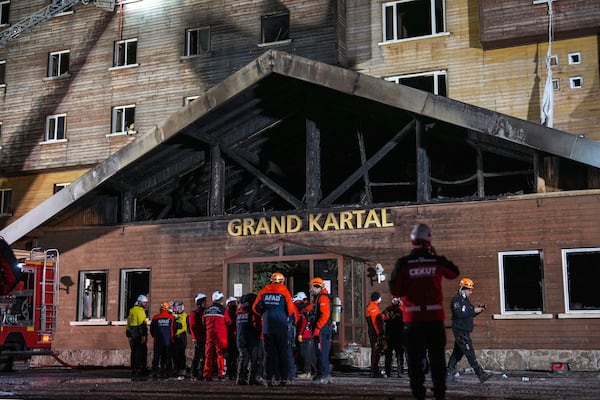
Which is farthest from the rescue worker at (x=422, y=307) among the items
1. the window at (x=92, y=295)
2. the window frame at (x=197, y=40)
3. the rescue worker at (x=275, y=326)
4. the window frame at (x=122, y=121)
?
the window frame at (x=122, y=121)

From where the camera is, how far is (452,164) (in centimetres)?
2116

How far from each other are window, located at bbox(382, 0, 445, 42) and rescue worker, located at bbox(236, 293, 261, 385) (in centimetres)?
1529

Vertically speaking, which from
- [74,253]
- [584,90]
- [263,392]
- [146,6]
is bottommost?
[263,392]

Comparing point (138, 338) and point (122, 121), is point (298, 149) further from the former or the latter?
point (122, 121)

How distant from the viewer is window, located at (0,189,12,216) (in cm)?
3243

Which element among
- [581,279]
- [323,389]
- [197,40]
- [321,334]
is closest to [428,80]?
[197,40]

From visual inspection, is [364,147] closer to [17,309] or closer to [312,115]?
[312,115]

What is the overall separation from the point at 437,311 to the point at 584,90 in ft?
59.0

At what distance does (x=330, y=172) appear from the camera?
76.3 ft

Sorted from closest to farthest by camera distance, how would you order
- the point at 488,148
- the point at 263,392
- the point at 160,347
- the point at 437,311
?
1. the point at 437,311
2. the point at 263,392
3. the point at 160,347
4. the point at 488,148

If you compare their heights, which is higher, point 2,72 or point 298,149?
point 2,72

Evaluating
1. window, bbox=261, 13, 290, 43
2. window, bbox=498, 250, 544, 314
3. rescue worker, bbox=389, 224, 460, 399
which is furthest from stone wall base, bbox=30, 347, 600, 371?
window, bbox=261, 13, 290, 43

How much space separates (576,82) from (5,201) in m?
23.9

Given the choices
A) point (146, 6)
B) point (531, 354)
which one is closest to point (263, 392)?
point (531, 354)
